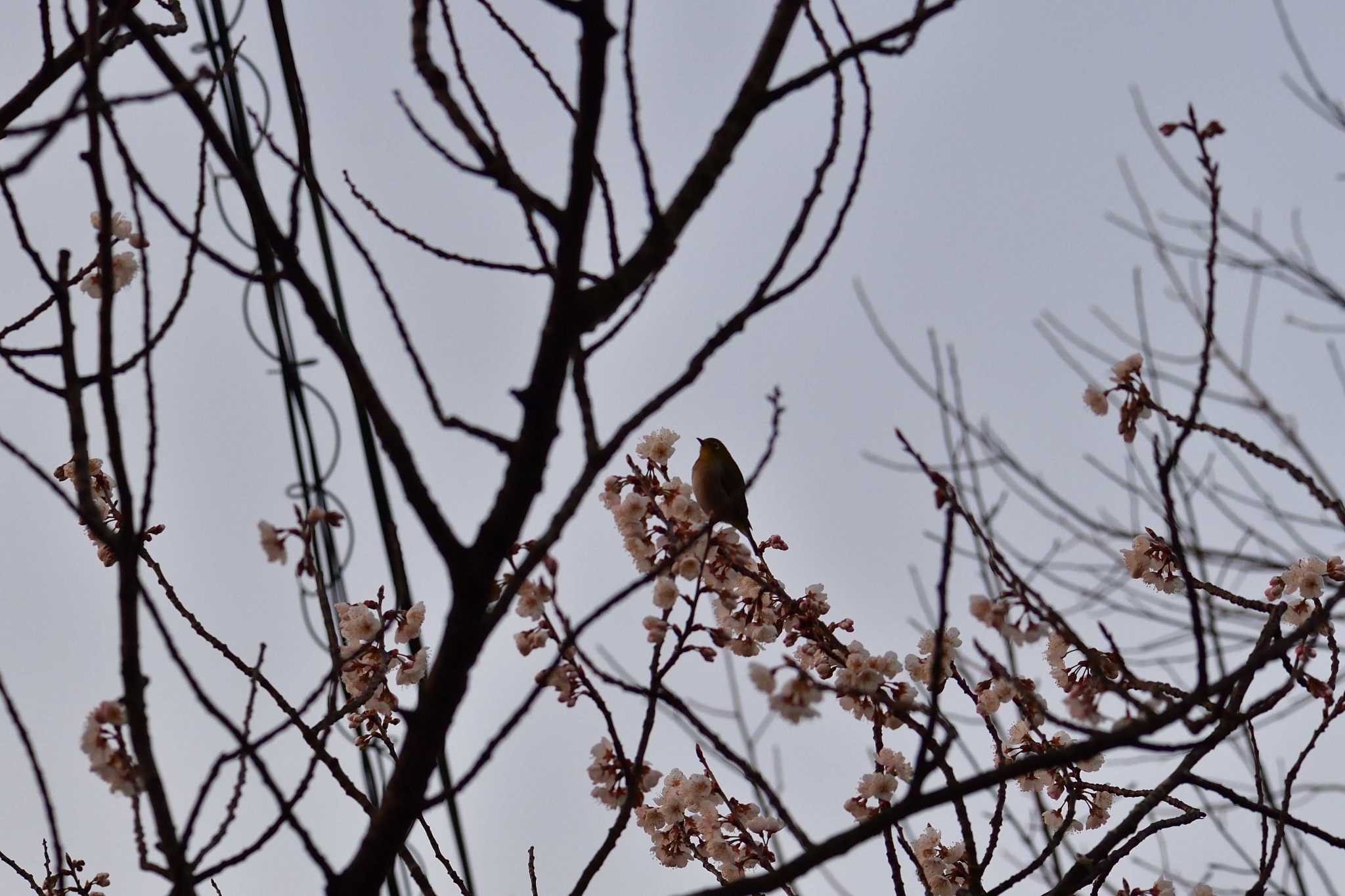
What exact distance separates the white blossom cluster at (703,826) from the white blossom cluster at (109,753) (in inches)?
45.0

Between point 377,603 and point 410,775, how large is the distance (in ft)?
2.53

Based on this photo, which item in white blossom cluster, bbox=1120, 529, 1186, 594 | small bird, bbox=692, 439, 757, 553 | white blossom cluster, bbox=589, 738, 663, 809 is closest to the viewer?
white blossom cluster, bbox=589, 738, 663, 809

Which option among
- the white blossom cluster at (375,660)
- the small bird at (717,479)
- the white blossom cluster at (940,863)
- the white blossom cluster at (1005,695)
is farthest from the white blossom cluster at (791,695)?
the small bird at (717,479)

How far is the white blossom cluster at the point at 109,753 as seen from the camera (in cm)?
131

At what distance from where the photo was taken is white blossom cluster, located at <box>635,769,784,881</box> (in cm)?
229

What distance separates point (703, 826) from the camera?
2.32 metres

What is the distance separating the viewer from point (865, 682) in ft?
6.55

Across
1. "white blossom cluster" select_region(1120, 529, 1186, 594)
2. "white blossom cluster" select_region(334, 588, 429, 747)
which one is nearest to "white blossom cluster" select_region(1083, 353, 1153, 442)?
"white blossom cluster" select_region(1120, 529, 1186, 594)

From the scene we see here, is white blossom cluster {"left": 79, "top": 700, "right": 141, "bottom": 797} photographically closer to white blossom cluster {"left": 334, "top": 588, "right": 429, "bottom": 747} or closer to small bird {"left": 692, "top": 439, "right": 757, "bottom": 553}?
white blossom cluster {"left": 334, "top": 588, "right": 429, "bottom": 747}

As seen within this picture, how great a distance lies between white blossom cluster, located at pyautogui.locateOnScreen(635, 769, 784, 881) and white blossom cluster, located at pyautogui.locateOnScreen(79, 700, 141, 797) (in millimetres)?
1143

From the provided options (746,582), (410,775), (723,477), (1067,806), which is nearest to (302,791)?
(410,775)

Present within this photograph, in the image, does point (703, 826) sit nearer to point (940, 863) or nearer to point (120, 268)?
point (940, 863)

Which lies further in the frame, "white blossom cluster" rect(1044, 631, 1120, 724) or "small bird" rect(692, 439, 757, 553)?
"small bird" rect(692, 439, 757, 553)

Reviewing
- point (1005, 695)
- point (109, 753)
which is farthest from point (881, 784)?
point (109, 753)
